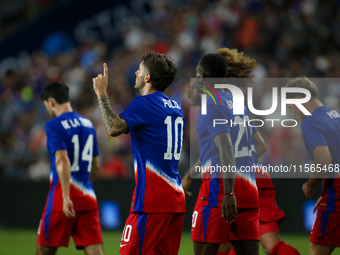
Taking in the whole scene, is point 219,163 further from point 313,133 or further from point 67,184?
point 67,184

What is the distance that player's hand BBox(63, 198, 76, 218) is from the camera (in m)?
5.16

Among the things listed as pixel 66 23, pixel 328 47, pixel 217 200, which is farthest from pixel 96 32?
pixel 217 200

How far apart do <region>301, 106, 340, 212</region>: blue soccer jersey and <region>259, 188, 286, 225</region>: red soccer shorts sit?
480 millimetres

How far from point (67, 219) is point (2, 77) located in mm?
12771

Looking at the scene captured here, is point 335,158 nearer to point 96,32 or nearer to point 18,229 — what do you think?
point 18,229

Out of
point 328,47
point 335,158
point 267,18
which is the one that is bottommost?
point 335,158

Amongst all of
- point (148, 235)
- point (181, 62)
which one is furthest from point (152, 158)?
point (181, 62)

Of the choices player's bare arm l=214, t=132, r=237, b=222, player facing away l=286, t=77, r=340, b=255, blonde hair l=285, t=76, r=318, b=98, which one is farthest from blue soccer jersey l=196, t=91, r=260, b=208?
blonde hair l=285, t=76, r=318, b=98

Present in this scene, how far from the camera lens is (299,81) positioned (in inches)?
201

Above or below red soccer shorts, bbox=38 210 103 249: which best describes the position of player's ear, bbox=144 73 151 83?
above

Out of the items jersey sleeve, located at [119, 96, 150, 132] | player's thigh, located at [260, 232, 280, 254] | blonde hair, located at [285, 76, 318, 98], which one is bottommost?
player's thigh, located at [260, 232, 280, 254]

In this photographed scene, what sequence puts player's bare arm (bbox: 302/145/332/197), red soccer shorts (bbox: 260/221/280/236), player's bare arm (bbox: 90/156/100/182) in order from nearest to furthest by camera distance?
player's bare arm (bbox: 302/145/332/197)
red soccer shorts (bbox: 260/221/280/236)
player's bare arm (bbox: 90/156/100/182)

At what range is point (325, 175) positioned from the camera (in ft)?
15.6

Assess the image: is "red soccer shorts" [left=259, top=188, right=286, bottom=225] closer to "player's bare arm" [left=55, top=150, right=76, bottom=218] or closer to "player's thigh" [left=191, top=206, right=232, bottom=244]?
"player's thigh" [left=191, top=206, right=232, bottom=244]
